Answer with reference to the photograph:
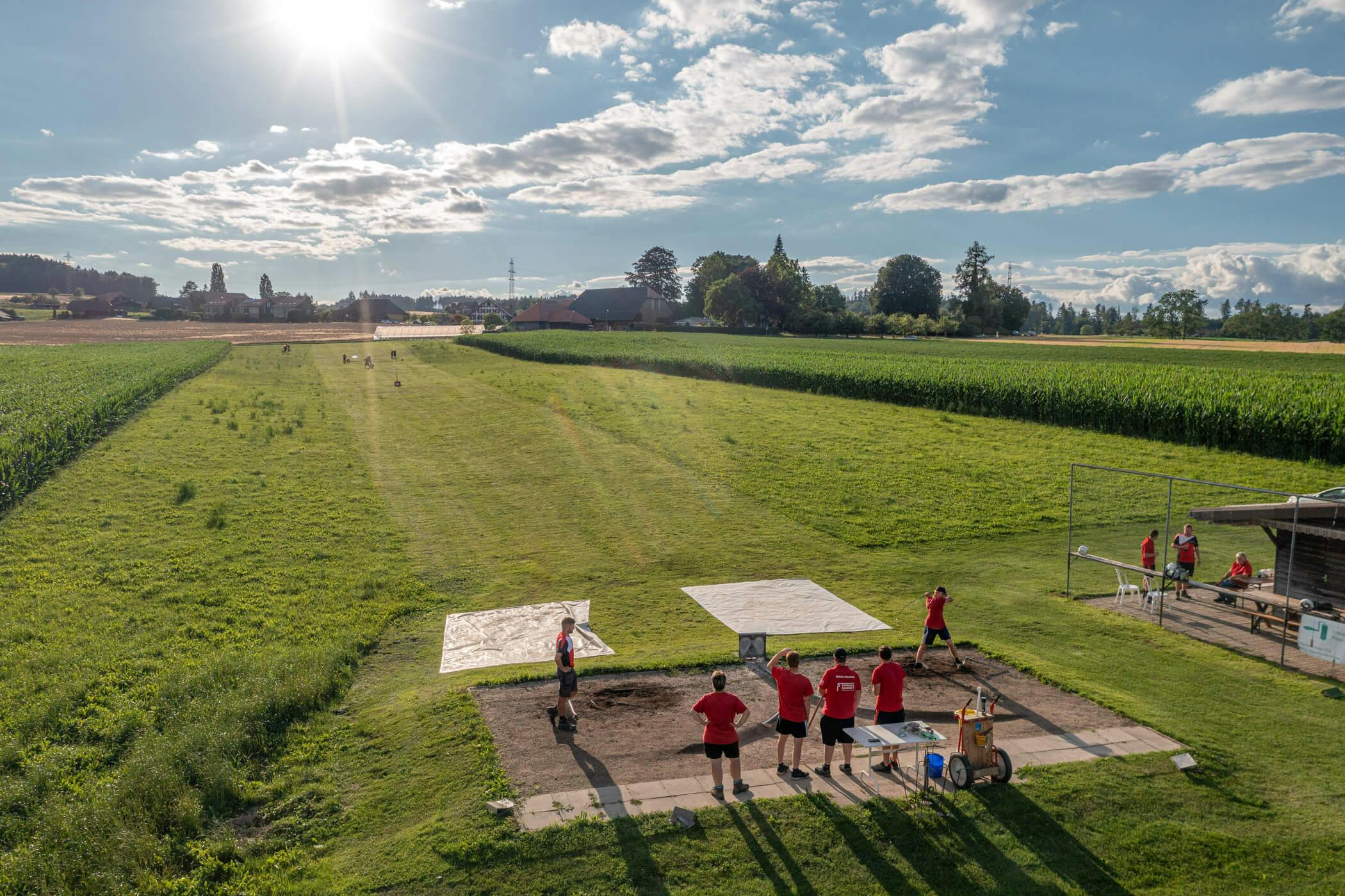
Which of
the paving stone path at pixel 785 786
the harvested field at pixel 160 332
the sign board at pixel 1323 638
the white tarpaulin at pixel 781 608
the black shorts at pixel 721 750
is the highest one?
the harvested field at pixel 160 332

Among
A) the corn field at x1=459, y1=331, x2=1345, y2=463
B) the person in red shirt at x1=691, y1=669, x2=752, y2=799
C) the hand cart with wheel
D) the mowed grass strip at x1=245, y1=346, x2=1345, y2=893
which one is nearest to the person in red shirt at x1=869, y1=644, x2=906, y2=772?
the hand cart with wheel

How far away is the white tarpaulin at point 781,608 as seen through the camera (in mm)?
14883

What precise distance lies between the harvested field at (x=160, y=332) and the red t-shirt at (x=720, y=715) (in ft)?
318

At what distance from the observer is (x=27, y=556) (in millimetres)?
18094

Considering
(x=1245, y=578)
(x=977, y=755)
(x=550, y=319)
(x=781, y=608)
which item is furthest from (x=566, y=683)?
(x=550, y=319)

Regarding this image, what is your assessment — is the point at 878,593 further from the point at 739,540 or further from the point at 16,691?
the point at 16,691

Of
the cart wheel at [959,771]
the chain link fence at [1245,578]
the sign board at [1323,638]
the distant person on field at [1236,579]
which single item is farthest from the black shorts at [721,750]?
the distant person on field at [1236,579]

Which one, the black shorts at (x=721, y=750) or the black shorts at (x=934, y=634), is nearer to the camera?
the black shorts at (x=721, y=750)

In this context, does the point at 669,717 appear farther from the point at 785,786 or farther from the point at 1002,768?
the point at 1002,768

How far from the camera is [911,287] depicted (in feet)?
436

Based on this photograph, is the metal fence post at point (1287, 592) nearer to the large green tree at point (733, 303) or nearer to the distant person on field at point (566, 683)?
the distant person on field at point (566, 683)

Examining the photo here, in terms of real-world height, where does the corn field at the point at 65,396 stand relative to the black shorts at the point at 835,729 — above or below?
above

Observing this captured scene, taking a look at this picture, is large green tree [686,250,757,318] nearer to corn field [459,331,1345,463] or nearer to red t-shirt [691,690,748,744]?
corn field [459,331,1345,463]

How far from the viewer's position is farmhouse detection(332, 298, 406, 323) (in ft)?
590
